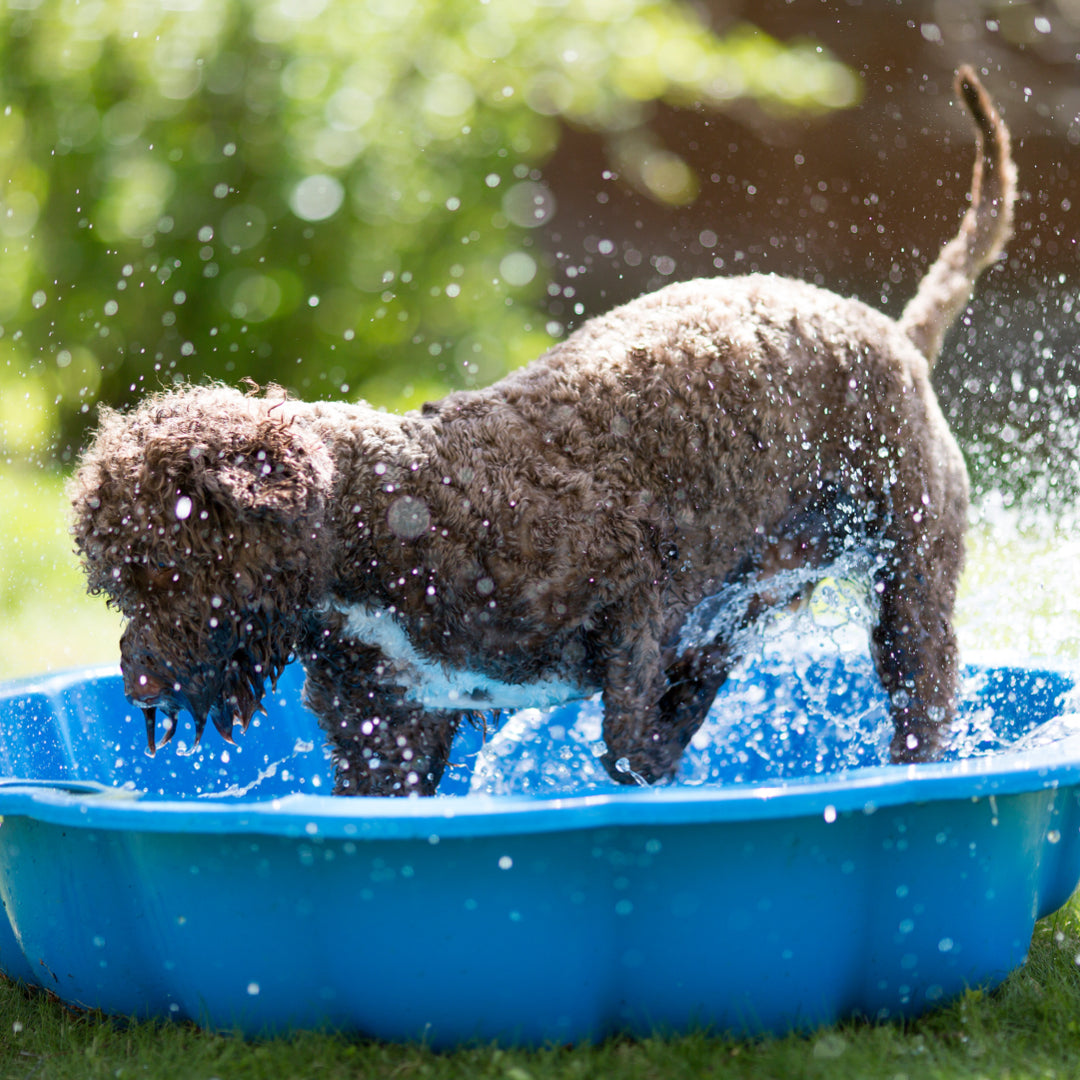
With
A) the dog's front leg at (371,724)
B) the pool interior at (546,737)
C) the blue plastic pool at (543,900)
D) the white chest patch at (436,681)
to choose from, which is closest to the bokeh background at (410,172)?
the pool interior at (546,737)

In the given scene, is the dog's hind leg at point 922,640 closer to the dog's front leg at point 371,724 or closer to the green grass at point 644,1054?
the green grass at point 644,1054

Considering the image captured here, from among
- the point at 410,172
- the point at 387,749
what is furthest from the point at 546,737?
the point at 410,172

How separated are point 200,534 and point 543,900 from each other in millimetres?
855

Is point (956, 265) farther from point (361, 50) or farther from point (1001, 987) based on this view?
point (361, 50)

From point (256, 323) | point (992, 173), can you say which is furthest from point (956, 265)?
point (256, 323)

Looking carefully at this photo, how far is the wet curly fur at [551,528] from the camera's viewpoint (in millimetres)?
2201

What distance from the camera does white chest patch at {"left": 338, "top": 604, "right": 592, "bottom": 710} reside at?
2.46 meters

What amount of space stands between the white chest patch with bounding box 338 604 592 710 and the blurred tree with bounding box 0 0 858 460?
5.64 m

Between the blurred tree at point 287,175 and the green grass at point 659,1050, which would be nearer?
the green grass at point 659,1050

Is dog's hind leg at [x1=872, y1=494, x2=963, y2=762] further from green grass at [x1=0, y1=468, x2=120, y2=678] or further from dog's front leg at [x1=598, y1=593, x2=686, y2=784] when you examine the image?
green grass at [x1=0, y1=468, x2=120, y2=678]

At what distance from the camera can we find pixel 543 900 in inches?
82.4

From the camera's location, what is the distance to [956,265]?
3.42 metres

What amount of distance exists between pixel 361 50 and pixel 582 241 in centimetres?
232

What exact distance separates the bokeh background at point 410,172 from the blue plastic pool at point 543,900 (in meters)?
5.97
